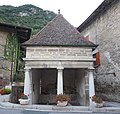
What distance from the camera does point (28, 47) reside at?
10.8 m

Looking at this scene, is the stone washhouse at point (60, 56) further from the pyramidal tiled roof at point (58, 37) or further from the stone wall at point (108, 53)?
the stone wall at point (108, 53)

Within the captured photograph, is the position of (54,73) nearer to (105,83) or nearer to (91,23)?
(105,83)

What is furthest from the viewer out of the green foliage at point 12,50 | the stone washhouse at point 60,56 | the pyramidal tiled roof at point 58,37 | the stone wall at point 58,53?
the green foliage at point 12,50

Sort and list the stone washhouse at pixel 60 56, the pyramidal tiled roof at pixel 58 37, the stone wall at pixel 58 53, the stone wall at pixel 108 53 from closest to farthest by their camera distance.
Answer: the stone washhouse at pixel 60 56 < the stone wall at pixel 58 53 < the pyramidal tiled roof at pixel 58 37 < the stone wall at pixel 108 53

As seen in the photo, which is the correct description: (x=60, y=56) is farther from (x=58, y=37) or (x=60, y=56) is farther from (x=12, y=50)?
(x=12, y=50)

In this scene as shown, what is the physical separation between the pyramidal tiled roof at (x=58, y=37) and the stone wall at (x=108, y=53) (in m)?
2.75

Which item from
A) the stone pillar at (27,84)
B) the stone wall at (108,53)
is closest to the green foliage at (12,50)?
the stone pillar at (27,84)

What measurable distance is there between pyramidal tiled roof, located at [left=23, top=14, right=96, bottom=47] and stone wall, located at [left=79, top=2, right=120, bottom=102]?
2754 mm

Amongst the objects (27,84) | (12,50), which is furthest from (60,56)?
(12,50)

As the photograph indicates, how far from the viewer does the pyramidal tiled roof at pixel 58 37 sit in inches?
428

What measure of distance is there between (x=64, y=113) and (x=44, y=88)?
7675 millimetres

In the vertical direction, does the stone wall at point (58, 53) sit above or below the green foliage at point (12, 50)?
below

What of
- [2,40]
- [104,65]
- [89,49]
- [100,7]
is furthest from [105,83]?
[2,40]

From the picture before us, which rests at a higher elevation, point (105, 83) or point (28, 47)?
point (28, 47)
